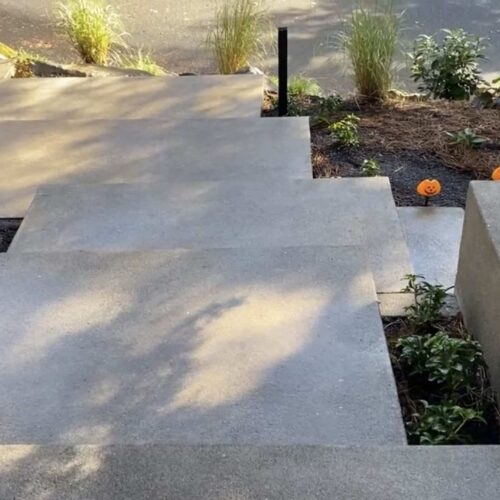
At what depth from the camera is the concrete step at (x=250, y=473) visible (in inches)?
57.6

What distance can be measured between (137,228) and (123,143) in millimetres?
1070

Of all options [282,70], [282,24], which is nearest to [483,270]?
[282,70]

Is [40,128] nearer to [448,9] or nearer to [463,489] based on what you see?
[463,489]

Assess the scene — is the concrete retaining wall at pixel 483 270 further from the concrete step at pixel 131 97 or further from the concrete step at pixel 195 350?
the concrete step at pixel 131 97

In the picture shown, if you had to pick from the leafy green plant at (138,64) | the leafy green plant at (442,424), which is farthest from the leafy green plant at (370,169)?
the leafy green plant at (138,64)

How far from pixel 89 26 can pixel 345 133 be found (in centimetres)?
267

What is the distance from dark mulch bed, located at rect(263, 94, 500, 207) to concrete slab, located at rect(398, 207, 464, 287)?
7.3 inches

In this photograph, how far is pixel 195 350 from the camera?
2.05 m

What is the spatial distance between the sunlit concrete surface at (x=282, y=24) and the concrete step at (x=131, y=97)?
5.66 ft

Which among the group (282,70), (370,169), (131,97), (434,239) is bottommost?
(434,239)

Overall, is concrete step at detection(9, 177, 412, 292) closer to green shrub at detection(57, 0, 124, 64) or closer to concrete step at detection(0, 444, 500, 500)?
concrete step at detection(0, 444, 500, 500)

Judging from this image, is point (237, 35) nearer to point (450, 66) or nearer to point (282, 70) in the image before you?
point (282, 70)

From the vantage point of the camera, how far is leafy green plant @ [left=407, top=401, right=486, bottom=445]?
1.77 meters

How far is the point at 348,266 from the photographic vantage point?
242cm
